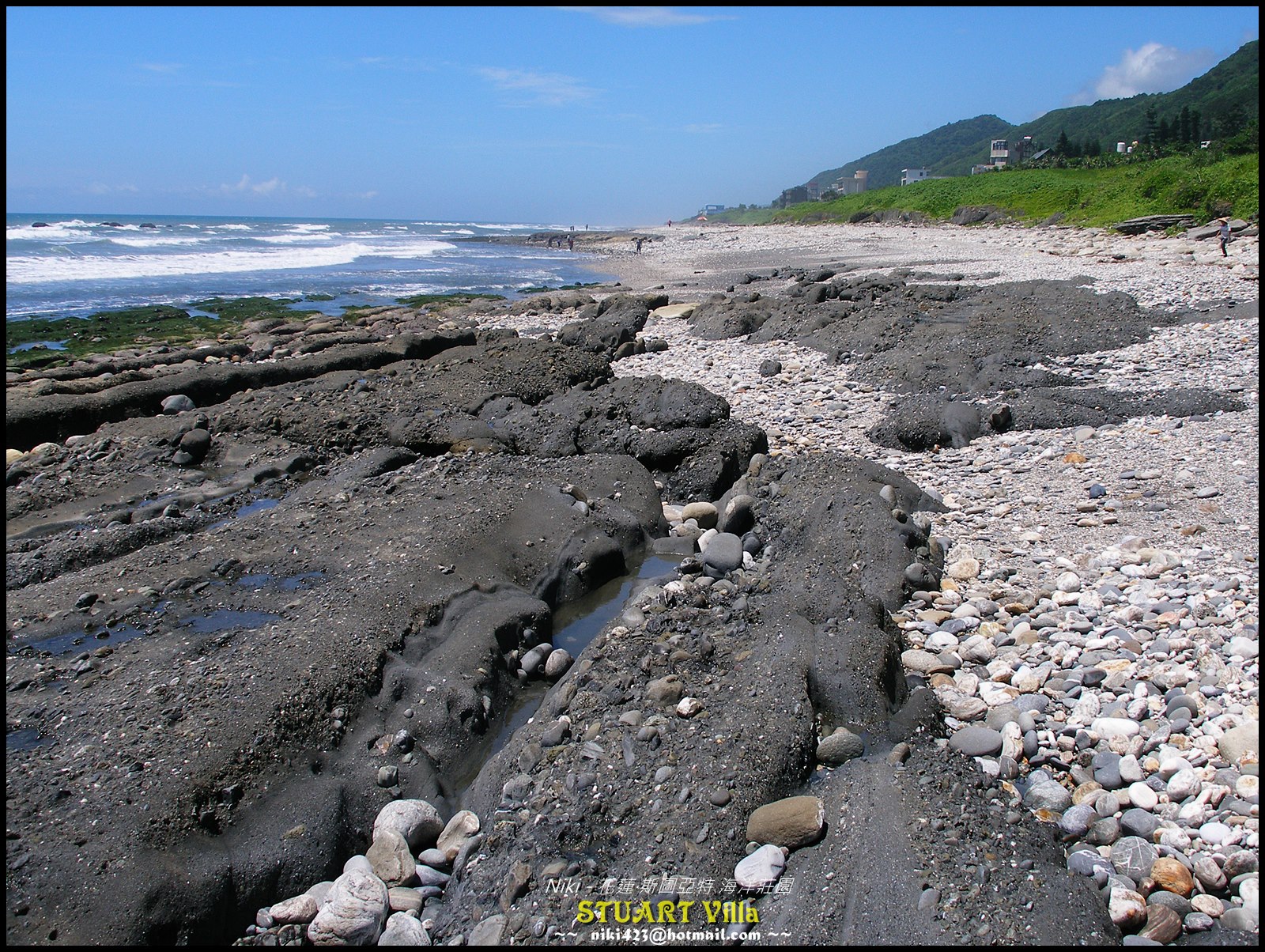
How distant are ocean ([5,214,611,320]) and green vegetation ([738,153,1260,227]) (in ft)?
72.6

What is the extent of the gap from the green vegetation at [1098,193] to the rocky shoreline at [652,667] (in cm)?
1494

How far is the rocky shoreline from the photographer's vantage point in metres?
3.05

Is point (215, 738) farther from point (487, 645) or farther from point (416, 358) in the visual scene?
point (416, 358)

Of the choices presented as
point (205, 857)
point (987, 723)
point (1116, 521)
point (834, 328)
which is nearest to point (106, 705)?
point (205, 857)

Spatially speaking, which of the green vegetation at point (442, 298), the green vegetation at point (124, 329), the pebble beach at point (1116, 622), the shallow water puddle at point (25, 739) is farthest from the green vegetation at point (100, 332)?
the pebble beach at point (1116, 622)

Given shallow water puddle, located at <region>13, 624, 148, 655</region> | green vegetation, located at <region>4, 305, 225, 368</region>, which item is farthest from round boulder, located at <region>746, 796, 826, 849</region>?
green vegetation, located at <region>4, 305, 225, 368</region>

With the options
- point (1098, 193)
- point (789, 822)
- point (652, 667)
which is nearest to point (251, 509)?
point (652, 667)

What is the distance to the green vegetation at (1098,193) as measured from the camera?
1043 inches

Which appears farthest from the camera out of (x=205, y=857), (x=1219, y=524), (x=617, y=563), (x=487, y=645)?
(x=617, y=563)

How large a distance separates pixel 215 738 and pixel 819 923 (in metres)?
2.96

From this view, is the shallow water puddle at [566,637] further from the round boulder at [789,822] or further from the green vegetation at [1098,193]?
the green vegetation at [1098,193]

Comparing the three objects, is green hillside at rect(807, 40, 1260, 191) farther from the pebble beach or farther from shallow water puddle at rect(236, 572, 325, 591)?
shallow water puddle at rect(236, 572, 325, 591)

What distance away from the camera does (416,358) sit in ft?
46.0

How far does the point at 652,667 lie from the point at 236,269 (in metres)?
43.9
